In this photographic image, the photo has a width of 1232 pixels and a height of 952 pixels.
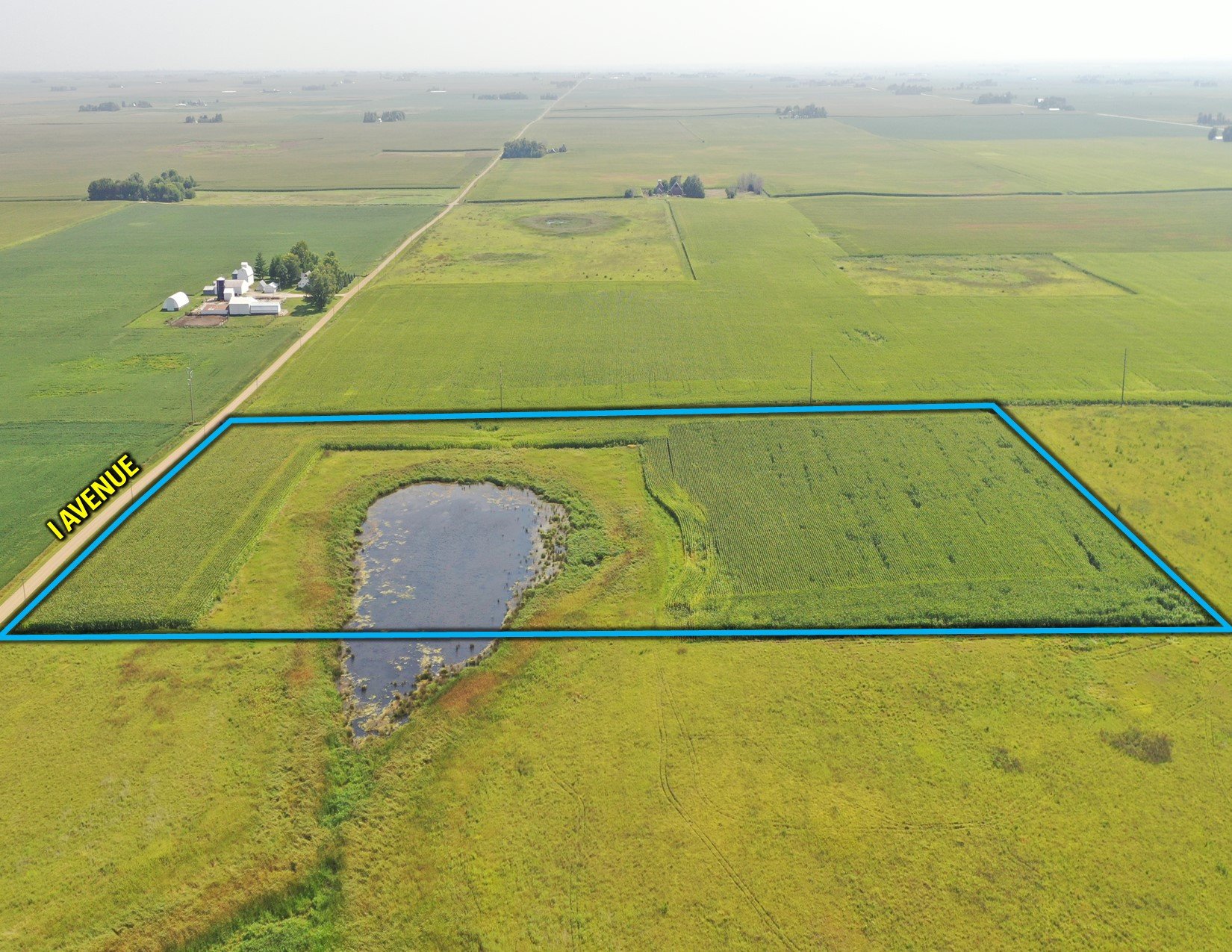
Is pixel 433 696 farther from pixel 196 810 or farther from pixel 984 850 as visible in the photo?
pixel 984 850

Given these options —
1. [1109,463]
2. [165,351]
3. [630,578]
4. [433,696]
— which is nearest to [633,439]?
[630,578]

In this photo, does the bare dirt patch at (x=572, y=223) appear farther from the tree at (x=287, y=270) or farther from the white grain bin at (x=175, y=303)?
the white grain bin at (x=175, y=303)

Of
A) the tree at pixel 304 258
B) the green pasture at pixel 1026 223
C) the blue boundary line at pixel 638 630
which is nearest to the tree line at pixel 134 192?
the tree at pixel 304 258

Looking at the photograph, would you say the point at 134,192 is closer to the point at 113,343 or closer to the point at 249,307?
the point at 249,307

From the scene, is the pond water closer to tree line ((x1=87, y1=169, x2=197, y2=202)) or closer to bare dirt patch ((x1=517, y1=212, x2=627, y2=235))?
bare dirt patch ((x1=517, y1=212, x2=627, y2=235))

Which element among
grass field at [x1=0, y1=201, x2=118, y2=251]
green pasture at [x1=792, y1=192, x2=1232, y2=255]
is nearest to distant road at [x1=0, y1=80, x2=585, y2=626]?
grass field at [x1=0, y1=201, x2=118, y2=251]

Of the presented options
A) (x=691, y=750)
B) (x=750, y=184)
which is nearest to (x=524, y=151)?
(x=750, y=184)
